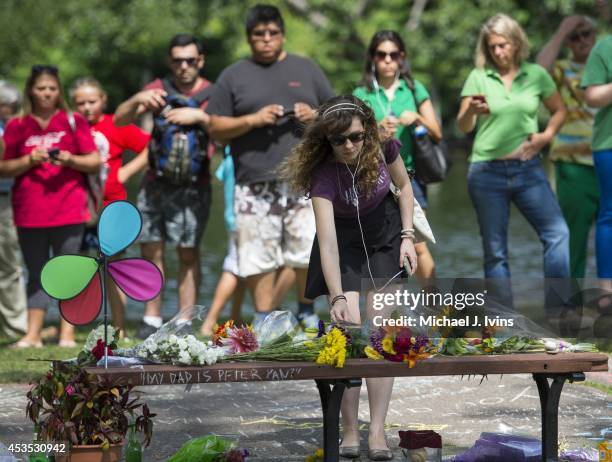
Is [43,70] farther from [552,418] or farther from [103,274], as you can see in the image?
[552,418]

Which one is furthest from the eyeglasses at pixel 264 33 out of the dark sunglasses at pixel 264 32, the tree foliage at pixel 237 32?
the tree foliage at pixel 237 32

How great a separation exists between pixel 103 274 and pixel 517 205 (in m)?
4.02

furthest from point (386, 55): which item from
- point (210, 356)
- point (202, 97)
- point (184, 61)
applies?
point (210, 356)

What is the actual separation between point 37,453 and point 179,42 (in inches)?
188

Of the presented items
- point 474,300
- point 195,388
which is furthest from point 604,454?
point 195,388

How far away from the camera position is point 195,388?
7.73 metres

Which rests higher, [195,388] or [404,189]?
[404,189]

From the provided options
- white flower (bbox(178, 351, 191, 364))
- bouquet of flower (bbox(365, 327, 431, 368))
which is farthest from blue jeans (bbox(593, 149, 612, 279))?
white flower (bbox(178, 351, 191, 364))

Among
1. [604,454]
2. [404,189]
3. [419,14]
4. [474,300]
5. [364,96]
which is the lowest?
[604,454]

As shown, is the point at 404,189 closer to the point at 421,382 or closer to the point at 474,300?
the point at 474,300

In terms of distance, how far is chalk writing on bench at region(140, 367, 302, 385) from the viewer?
5.33 metres

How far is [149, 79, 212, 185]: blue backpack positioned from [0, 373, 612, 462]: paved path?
1925 millimetres

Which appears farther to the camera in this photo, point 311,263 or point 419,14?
point 419,14

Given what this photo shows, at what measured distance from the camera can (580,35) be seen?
958cm
